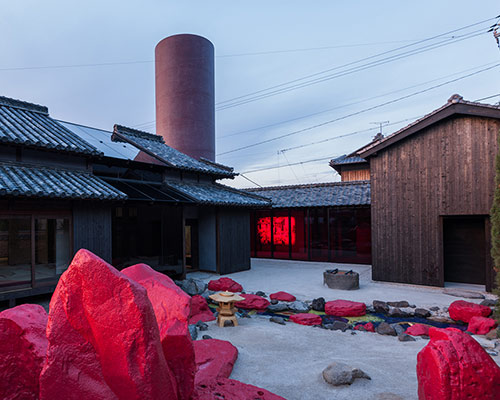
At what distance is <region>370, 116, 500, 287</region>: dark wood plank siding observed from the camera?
31.2 feet

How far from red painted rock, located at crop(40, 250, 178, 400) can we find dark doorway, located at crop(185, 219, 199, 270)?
434 inches

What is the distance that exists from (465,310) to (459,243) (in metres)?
4.53

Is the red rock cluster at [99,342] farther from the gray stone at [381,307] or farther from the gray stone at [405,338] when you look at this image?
the gray stone at [381,307]

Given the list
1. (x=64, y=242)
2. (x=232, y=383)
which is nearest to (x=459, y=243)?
(x=232, y=383)

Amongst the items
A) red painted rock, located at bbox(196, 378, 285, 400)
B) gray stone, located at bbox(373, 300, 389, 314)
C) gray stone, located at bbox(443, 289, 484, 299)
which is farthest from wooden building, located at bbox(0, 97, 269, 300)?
gray stone, located at bbox(443, 289, 484, 299)

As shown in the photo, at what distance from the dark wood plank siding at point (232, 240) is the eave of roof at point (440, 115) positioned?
19.0ft

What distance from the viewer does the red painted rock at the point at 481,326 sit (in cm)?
629

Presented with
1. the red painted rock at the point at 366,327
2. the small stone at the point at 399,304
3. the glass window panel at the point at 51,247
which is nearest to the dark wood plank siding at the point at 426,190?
the small stone at the point at 399,304

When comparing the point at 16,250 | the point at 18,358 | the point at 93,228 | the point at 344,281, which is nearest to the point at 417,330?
the point at 344,281

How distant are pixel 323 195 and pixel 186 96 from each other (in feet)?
62.0

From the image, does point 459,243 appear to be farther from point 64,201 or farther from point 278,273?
point 64,201

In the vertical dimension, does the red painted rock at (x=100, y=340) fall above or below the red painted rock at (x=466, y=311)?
above

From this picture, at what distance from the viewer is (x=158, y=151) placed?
13.9 metres

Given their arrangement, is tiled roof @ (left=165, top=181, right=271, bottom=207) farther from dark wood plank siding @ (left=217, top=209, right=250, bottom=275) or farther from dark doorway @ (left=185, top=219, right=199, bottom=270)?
dark doorway @ (left=185, top=219, right=199, bottom=270)
